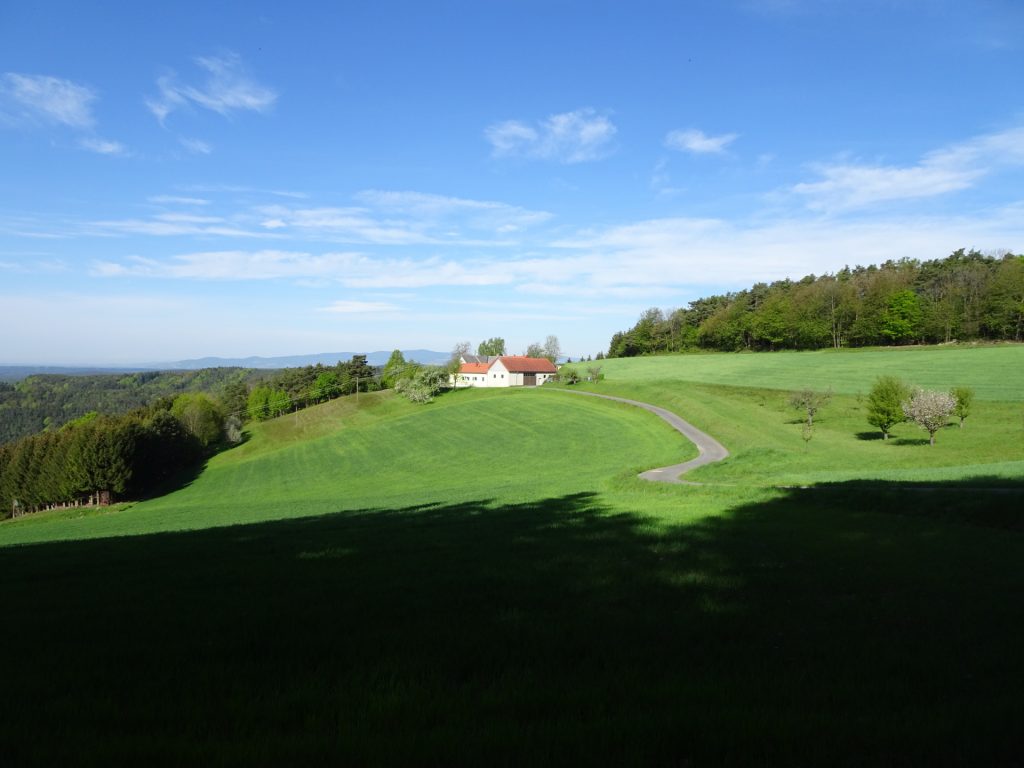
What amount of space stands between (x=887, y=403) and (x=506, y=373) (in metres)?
85.8

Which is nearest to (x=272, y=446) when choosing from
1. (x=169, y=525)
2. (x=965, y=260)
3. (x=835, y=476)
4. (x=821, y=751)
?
(x=169, y=525)

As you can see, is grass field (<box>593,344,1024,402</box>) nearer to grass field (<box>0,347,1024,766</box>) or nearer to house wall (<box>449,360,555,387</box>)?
house wall (<box>449,360,555,387</box>)

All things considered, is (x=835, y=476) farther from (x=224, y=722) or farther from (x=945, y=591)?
(x=224, y=722)

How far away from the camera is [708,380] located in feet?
266

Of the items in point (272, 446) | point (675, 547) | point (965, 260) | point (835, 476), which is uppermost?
point (965, 260)

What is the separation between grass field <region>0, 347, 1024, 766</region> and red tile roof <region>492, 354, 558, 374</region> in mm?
108506

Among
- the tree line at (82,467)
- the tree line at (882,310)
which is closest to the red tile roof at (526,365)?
the tree line at (882,310)

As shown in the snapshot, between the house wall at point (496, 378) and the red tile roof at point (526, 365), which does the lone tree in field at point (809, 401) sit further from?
the red tile roof at point (526, 365)

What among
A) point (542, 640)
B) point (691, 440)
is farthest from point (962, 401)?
point (542, 640)

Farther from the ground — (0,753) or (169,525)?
(0,753)

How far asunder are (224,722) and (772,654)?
4.26 m

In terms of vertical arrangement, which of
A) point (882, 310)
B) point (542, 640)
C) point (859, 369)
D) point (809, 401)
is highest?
point (882, 310)

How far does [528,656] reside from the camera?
4.84 meters

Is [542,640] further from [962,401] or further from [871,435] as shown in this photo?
[962,401]
